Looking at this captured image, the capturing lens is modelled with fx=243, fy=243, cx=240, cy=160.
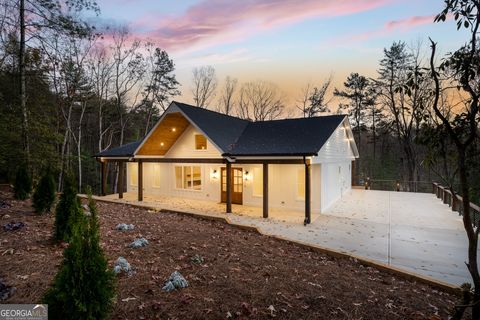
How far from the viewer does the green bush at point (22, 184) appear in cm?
861

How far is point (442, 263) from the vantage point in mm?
5852

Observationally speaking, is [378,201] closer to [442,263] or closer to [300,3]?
[442,263]

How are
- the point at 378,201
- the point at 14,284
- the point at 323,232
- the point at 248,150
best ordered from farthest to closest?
the point at 378,201 < the point at 248,150 < the point at 323,232 < the point at 14,284

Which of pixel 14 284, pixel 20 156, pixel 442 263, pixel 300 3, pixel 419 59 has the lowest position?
pixel 442 263

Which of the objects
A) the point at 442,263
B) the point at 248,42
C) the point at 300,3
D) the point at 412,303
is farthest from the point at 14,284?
the point at 248,42

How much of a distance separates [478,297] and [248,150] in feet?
28.1

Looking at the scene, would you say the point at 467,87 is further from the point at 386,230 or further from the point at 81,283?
the point at 386,230

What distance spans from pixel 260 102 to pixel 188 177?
1847cm

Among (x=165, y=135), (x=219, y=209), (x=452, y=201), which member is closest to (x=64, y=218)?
(x=219, y=209)

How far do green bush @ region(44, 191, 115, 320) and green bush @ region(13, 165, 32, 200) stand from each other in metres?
8.39

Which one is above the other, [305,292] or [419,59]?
[419,59]

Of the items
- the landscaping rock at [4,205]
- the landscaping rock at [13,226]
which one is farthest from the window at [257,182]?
the landscaping rock at [4,205]

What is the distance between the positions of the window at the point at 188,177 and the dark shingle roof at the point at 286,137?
3.31 meters

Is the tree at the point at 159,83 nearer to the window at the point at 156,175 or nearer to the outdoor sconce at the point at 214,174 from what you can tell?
the window at the point at 156,175
